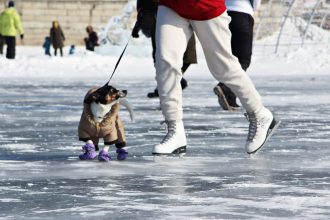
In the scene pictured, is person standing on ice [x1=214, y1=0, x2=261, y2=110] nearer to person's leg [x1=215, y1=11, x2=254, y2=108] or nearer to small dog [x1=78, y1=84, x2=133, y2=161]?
person's leg [x1=215, y1=11, x2=254, y2=108]

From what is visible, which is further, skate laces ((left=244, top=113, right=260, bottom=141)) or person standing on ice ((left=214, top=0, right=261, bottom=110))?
person standing on ice ((left=214, top=0, right=261, bottom=110))

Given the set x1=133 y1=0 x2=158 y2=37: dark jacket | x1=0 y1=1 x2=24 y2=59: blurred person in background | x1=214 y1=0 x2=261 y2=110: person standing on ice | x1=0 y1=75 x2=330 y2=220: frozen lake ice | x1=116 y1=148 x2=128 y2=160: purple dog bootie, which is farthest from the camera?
x1=0 y1=1 x2=24 y2=59: blurred person in background

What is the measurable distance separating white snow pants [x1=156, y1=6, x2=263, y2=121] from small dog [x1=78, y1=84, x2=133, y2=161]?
0.30 meters

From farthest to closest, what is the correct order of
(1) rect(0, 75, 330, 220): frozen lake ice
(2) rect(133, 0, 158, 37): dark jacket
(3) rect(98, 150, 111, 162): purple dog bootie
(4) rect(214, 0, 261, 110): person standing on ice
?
(4) rect(214, 0, 261, 110): person standing on ice
(2) rect(133, 0, 158, 37): dark jacket
(3) rect(98, 150, 111, 162): purple dog bootie
(1) rect(0, 75, 330, 220): frozen lake ice

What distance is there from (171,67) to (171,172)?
835mm

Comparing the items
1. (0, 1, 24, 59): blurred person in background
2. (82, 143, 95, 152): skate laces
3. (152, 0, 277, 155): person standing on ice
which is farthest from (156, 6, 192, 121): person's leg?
(0, 1, 24, 59): blurred person in background

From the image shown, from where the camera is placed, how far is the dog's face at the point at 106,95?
6852mm

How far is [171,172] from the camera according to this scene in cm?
653

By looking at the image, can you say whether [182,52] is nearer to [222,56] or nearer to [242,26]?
[222,56]

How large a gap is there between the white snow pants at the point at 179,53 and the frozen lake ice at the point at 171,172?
0.37m

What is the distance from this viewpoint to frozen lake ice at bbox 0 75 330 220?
202 inches

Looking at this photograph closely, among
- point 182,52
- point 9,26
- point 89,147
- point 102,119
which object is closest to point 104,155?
point 89,147

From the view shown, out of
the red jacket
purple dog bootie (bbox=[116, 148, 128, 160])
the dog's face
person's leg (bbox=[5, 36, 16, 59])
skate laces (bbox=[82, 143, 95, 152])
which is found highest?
the red jacket

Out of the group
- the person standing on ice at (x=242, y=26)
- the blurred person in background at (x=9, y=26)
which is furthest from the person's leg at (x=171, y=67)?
the blurred person in background at (x=9, y=26)
